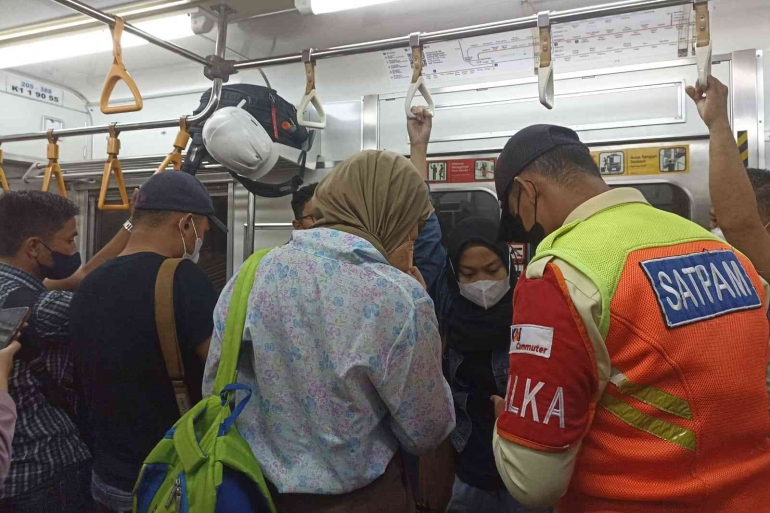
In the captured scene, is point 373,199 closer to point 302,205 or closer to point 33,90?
point 302,205

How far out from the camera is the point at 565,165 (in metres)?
1.28

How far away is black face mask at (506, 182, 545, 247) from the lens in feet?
4.50

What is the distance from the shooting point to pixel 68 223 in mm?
2125

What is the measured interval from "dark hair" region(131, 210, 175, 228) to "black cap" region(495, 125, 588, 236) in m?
1.15

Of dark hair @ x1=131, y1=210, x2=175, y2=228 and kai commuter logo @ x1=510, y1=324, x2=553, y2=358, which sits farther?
dark hair @ x1=131, y1=210, x2=175, y2=228

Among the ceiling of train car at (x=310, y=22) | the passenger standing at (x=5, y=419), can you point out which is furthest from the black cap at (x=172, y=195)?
the ceiling of train car at (x=310, y=22)

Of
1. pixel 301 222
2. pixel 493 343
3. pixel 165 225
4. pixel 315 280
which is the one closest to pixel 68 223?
pixel 165 225

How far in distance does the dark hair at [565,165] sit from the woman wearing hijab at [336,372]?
17.6 inches

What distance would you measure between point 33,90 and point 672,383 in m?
4.81

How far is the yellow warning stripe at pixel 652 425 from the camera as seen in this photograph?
978 millimetres

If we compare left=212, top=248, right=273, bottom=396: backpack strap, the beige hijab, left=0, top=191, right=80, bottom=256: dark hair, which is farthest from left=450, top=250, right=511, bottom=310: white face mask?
left=0, top=191, right=80, bottom=256: dark hair

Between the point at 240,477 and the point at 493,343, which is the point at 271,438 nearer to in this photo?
the point at 240,477

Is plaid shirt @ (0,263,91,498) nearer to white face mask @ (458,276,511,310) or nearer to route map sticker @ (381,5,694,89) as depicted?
white face mask @ (458,276,511,310)

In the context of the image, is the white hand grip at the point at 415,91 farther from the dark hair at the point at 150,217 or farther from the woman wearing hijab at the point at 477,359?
the dark hair at the point at 150,217
